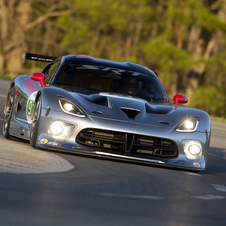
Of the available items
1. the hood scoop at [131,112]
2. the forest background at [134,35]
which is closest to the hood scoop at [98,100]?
the hood scoop at [131,112]

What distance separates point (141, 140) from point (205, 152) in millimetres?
869

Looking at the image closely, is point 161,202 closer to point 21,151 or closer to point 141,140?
point 141,140

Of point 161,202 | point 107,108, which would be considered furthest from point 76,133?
point 161,202

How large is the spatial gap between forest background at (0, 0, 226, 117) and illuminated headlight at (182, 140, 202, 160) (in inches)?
1102

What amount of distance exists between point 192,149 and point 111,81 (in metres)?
1.68

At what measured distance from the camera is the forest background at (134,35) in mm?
34312

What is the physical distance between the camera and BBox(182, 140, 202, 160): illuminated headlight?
235 inches

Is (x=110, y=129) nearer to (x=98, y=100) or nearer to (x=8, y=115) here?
(x=98, y=100)

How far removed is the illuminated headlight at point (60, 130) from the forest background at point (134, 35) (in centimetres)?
2845

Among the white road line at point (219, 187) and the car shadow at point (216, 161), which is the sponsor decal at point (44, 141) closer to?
the white road line at point (219, 187)

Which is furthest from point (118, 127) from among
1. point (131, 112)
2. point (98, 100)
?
point (98, 100)

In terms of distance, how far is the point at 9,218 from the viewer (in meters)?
3.44

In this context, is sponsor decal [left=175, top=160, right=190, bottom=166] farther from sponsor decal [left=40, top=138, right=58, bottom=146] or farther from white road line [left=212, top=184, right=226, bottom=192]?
sponsor decal [left=40, top=138, right=58, bottom=146]

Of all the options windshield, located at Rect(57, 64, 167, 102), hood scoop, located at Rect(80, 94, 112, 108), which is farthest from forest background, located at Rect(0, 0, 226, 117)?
hood scoop, located at Rect(80, 94, 112, 108)
